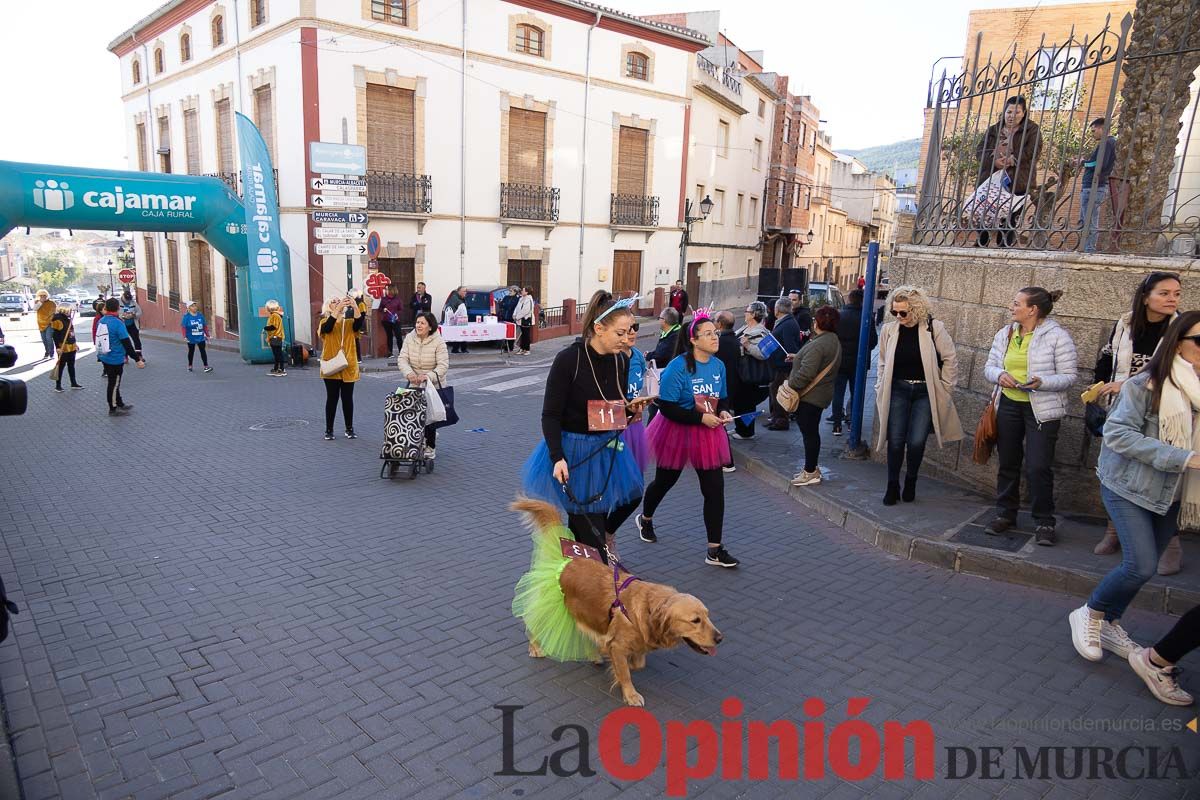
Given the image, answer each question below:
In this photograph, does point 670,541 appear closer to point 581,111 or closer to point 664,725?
point 664,725

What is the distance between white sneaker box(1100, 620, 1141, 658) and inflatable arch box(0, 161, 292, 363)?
16.2 m

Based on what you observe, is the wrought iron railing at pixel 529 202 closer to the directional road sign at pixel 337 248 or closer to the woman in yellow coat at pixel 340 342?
the directional road sign at pixel 337 248

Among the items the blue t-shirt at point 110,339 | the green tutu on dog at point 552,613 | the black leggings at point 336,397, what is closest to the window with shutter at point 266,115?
the blue t-shirt at point 110,339

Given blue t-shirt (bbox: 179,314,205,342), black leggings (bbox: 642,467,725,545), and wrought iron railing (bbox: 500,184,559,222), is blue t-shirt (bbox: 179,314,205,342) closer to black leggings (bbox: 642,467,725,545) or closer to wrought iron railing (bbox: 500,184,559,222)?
wrought iron railing (bbox: 500,184,559,222)

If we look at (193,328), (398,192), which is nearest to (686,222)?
(398,192)

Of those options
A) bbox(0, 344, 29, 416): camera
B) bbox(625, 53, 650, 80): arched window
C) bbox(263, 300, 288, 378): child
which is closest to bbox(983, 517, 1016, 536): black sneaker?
bbox(0, 344, 29, 416): camera

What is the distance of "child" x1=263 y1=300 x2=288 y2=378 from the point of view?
15688 millimetres

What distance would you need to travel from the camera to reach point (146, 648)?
437 cm

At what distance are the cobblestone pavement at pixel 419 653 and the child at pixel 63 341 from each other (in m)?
6.95

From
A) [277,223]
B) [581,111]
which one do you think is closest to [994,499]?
[277,223]

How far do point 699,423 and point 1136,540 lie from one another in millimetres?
2614

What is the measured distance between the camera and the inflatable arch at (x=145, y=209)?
536 inches

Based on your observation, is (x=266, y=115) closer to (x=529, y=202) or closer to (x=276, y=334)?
(x=529, y=202)

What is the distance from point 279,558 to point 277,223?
13.2 m
